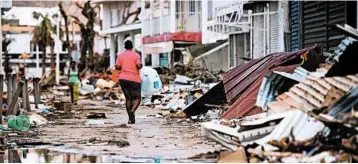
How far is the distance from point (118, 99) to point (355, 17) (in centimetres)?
1645

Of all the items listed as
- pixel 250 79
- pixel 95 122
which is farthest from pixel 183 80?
pixel 250 79

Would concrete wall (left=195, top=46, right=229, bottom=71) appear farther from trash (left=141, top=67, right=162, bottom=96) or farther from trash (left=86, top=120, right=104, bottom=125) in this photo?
trash (left=86, top=120, right=104, bottom=125)

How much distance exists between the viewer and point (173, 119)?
18.5m

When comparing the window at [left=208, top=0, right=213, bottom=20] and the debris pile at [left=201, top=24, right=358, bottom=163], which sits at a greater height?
the window at [left=208, top=0, right=213, bottom=20]

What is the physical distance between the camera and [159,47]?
139 ft

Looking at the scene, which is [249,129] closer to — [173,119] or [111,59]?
[173,119]

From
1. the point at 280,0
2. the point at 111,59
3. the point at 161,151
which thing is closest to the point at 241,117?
the point at 161,151

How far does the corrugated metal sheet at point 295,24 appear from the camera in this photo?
21700 mm

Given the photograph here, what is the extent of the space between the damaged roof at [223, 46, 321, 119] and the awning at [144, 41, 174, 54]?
2417 cm

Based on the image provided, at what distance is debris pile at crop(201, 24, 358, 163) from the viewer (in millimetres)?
8750

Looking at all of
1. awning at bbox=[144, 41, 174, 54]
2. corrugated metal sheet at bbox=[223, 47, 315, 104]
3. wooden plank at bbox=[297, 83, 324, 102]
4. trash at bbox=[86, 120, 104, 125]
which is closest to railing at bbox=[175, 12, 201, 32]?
awning at bbox=[144, 41, 174, 54]

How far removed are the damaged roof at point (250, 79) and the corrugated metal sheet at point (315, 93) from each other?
211 cm

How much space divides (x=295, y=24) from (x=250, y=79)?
292 inches

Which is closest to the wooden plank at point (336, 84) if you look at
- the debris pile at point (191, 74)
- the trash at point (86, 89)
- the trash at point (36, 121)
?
the trash at point (36, 121)
